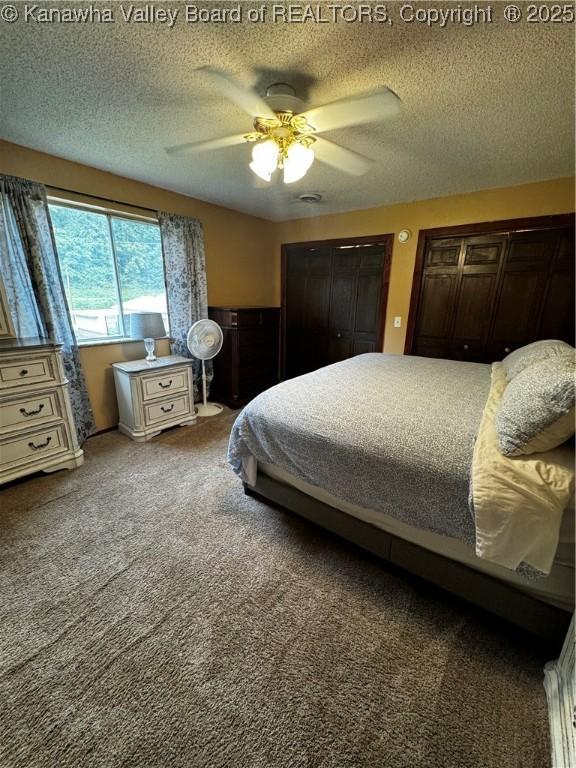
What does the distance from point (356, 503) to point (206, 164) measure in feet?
8.64

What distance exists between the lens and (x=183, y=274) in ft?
10.8

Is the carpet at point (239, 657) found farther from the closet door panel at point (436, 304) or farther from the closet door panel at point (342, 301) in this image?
the closet door panel at point (342, 301)

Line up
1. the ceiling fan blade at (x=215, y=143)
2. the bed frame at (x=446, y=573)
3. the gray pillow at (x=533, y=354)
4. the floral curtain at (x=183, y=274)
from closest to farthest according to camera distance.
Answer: the bed frame at (x=446, y=573) < the ceiling fan blade at (x=215, y=143) < the gray pillow at (x=533, y=354) < the floral curtain at (x=183, y=274)

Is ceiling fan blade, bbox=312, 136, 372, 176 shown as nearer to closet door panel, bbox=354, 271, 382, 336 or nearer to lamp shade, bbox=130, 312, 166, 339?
closet door panel, bbox=354, 271, 382, 336

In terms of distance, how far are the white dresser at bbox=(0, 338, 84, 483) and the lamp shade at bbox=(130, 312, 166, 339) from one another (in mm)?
681

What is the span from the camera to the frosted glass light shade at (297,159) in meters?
1.55

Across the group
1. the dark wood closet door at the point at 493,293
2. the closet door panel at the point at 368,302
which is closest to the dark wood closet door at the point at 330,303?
the closet door panel at the point at 368,302

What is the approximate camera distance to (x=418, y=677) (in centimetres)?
113

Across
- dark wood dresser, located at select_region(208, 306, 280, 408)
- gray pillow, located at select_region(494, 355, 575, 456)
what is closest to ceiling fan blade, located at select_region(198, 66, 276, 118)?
gray pillow, located at select_region(494, 355, 575, 456)

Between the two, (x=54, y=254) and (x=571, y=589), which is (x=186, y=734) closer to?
(x=571, y=589)

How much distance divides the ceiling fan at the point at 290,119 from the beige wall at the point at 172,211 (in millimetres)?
1363

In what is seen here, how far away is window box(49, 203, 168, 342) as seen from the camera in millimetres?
2641

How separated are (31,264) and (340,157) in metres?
2.38

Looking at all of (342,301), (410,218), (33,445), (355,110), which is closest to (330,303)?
(342,301)
